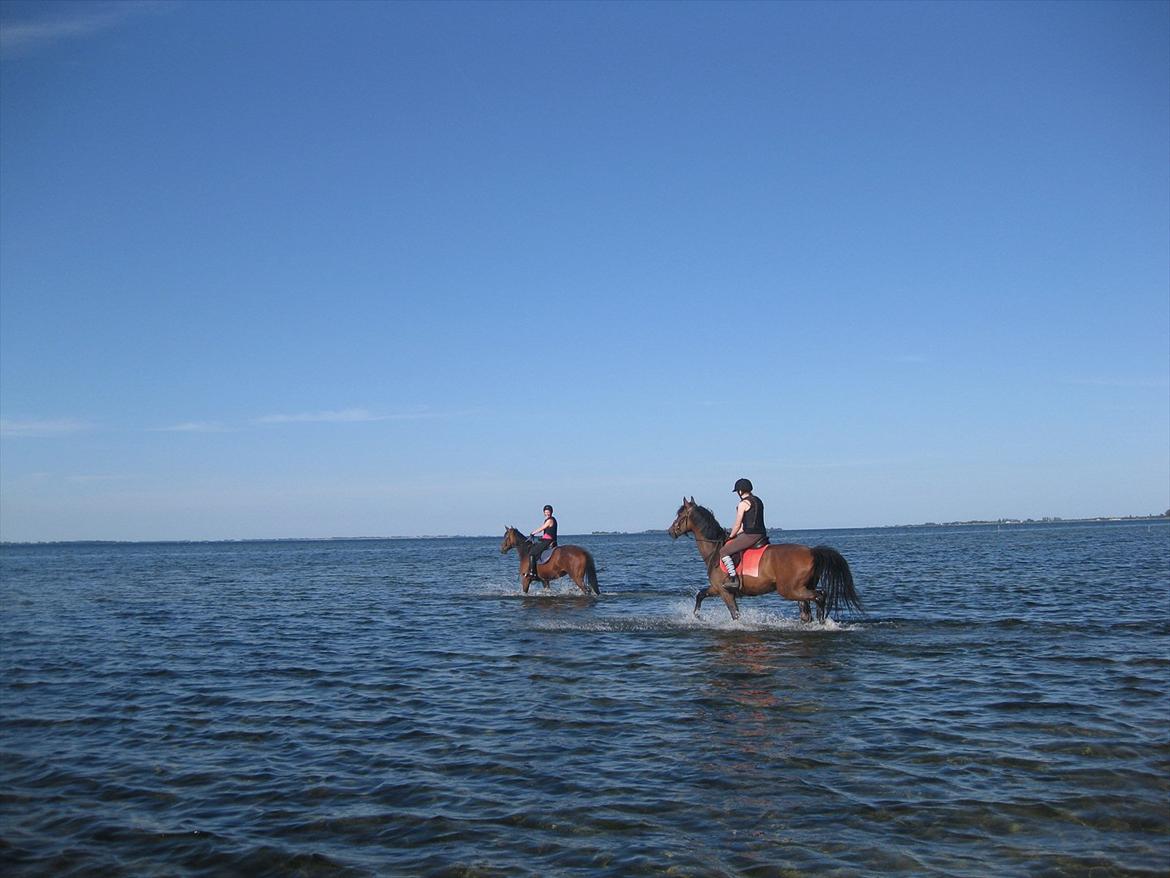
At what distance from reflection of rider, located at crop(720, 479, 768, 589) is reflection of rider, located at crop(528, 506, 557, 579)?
9.60 metres

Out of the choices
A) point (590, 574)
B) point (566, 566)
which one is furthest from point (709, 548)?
point (566, 566)

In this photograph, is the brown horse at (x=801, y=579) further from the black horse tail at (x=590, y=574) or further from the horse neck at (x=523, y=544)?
the horse neck at (x=523, y=544)

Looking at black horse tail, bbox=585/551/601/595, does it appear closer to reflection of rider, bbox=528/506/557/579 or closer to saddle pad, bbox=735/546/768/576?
reflection of rider, bbox=528/506/557/579

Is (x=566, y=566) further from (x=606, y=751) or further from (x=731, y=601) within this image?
(x=606, y=751)

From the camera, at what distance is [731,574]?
57.4ft

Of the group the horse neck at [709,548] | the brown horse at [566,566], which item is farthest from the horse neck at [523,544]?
the horse neck at [709,548]

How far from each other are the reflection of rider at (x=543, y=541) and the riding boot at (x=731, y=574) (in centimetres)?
941

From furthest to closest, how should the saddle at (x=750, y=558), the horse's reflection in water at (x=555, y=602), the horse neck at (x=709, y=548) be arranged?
the horse's reflection in water at (x=555, y=602)
the horse neck at (x=709, y=548)
the saddle at (x=750, y=558)

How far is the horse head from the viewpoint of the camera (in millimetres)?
18688

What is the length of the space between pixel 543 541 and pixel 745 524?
10412 millimetres

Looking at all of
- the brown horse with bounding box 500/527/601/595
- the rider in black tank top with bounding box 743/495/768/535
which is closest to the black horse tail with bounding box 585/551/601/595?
the brown horse with bounding box 500/527/601/595

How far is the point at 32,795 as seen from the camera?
784 centimetres

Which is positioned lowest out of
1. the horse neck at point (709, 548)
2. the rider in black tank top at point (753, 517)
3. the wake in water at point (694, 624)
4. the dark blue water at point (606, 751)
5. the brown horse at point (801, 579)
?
the dark blue water at point (606, 751)

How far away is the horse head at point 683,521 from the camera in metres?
18.7
